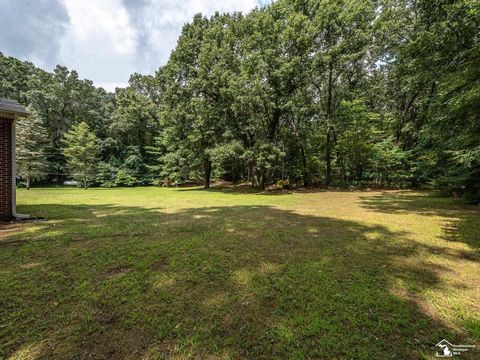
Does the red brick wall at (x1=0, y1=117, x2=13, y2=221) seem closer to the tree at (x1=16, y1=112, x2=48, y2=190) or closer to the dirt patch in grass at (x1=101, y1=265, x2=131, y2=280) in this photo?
the dirt patch in grass at (x1=101, y1=265, x2=131, y2=280)

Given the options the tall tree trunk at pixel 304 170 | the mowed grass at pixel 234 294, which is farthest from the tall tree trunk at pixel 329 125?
the mowed grass at pixel 234 294

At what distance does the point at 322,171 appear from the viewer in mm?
22891

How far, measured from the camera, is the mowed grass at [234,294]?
2.20 meters

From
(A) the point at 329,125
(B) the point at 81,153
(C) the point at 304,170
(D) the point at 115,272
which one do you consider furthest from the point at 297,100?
(B) the point at 81,153

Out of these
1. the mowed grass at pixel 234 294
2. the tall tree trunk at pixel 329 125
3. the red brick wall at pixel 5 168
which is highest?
the tall tree trunk at pixel 329 125

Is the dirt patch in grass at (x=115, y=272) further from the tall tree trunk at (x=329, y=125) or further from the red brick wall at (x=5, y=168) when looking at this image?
the tall tree trunk at (x=329, y=125)

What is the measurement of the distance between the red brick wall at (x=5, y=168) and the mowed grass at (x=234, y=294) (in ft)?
3.82

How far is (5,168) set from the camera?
21.0 feet

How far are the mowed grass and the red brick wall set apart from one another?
116 cm

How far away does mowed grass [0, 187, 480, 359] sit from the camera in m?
2.20

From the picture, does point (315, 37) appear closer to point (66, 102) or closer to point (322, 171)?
point (322, 171)

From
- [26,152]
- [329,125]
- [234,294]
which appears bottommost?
[234,294]

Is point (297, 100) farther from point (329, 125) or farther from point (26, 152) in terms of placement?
point (26, 152)

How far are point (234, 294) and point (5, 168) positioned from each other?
755cm
